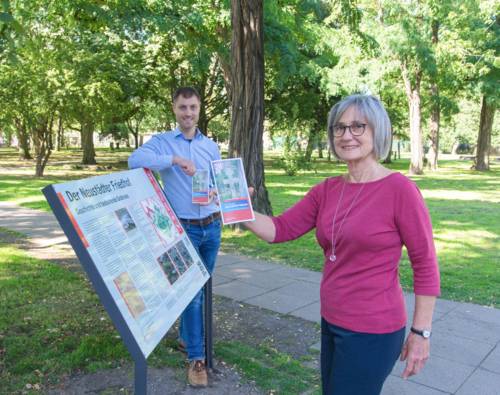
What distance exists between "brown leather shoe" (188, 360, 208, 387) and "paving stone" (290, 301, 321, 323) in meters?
1.72

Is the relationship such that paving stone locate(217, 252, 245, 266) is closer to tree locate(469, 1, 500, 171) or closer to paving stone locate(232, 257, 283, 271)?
paving stone locate(232, 257, 283, 271)

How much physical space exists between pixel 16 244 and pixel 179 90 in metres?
6.14

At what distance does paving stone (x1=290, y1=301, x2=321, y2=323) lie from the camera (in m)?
5.11

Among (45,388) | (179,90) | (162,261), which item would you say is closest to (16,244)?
(45,388)

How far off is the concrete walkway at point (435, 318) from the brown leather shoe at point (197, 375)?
134 cm

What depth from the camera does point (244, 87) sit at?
8797 mm

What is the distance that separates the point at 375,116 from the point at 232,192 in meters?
0.89

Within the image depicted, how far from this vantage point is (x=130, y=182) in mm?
2773

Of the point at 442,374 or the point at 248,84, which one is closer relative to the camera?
the point at 442,374

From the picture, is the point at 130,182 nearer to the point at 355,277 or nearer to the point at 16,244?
the point at 355,277

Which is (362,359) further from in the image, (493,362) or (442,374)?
(493,362)

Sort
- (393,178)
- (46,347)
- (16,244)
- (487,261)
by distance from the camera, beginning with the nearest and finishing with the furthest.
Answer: (393,178)
(46,347)
(487,261)
(16,244)

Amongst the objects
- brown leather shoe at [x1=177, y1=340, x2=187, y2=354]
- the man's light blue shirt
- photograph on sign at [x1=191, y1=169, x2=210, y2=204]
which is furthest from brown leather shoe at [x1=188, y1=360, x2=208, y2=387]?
photograph on sign at [x1=191, y1=169, x2=210, y2=204]

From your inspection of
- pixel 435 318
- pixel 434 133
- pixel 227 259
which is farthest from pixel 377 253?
pixel 434 133
